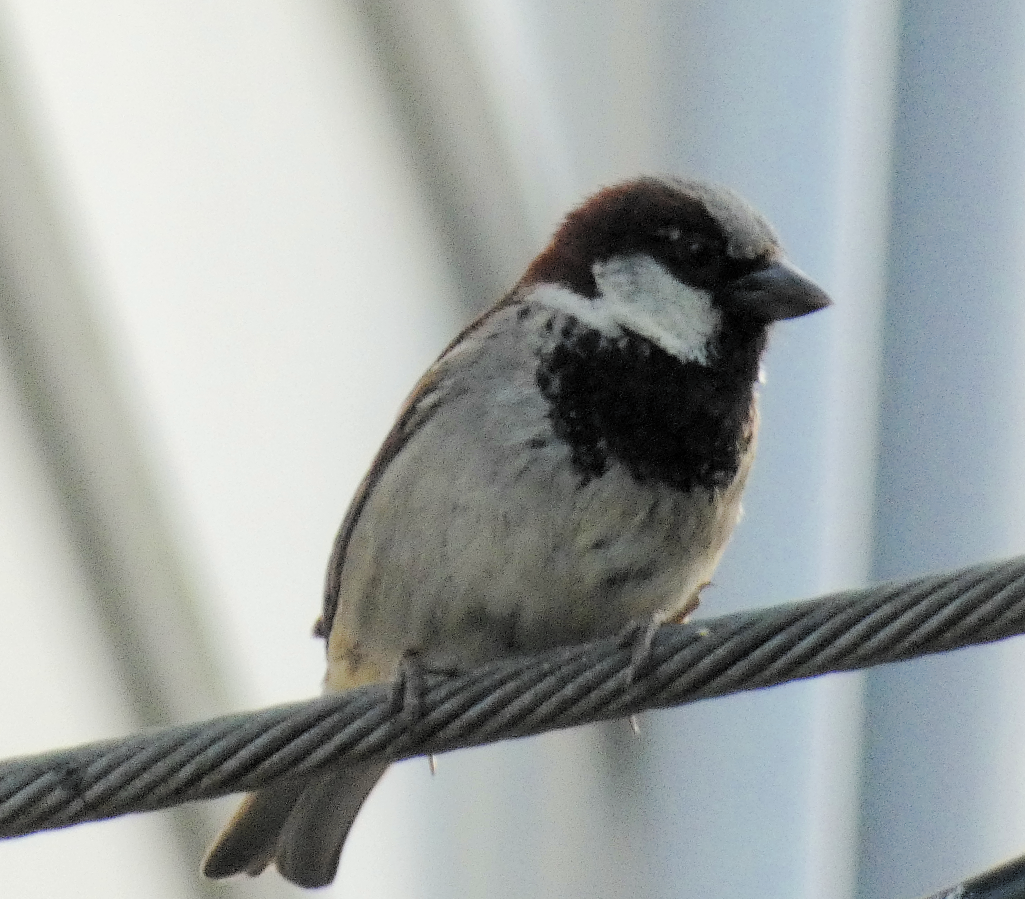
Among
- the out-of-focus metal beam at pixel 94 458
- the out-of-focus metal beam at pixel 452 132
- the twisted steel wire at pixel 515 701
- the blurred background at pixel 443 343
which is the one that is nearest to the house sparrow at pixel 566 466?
the twisted steel wire at pixel 515 701

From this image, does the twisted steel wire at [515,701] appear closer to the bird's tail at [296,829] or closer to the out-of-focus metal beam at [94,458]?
the bird's tail at [296,829]

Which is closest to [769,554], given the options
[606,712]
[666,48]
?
[666,48]

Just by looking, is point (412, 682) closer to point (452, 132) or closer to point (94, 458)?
point (94, 458)

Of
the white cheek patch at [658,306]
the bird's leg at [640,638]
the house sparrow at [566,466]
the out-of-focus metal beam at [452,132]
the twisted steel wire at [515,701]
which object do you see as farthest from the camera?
the out-of-focus metal beam at [452,132]

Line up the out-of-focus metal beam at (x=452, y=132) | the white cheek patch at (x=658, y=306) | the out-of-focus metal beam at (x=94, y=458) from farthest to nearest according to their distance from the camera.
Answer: the out-of-focus metal beam at (x=452, y=132), the out-of-focus metal beam at (x=94, y=458), the white cheek patch at (x=658, y=306)

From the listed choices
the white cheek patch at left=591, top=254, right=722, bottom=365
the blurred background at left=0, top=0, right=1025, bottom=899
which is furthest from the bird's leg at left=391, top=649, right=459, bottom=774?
the blurred background at left=0, top=0, right=1025, bottom=899

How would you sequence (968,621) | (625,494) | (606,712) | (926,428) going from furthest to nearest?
(926,428) → (625,494) → (606,712) → (968,621)

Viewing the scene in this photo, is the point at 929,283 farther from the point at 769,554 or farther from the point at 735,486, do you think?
the point at 735,486
